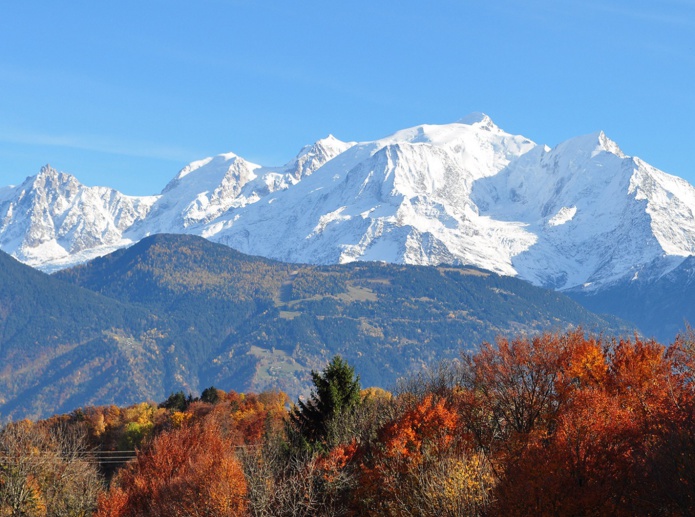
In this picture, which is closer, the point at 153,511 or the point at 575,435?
the point at 575,435

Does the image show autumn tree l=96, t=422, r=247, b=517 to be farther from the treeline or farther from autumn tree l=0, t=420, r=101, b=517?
autumn tree l=0, t=420, r=101, b=517

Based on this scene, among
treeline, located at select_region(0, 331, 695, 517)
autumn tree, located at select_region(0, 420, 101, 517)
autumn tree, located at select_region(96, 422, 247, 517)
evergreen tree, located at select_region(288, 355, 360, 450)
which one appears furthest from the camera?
evergreen tree, located at select_region(288, 355, 360, 450)

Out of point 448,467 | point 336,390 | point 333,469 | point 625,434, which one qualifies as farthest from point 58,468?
point 625,434

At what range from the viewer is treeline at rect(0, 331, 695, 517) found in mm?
52219

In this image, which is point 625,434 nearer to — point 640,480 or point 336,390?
point 640,480

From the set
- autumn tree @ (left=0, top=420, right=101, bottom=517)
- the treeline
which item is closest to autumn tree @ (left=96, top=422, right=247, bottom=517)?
the treeline

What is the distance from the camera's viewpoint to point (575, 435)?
195ft

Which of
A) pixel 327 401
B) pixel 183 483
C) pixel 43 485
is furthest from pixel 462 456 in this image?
pixel 43 485

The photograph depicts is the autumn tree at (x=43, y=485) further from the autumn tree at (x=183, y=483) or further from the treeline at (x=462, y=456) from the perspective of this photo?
the autumn tree at (x=183, y=483)

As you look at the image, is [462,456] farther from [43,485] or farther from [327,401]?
[43,485]

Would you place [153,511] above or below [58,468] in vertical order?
below

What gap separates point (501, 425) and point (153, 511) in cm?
3284

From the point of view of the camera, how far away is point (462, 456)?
6391 centimetres

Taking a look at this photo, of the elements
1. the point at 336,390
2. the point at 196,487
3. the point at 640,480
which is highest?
the point at 336,390
